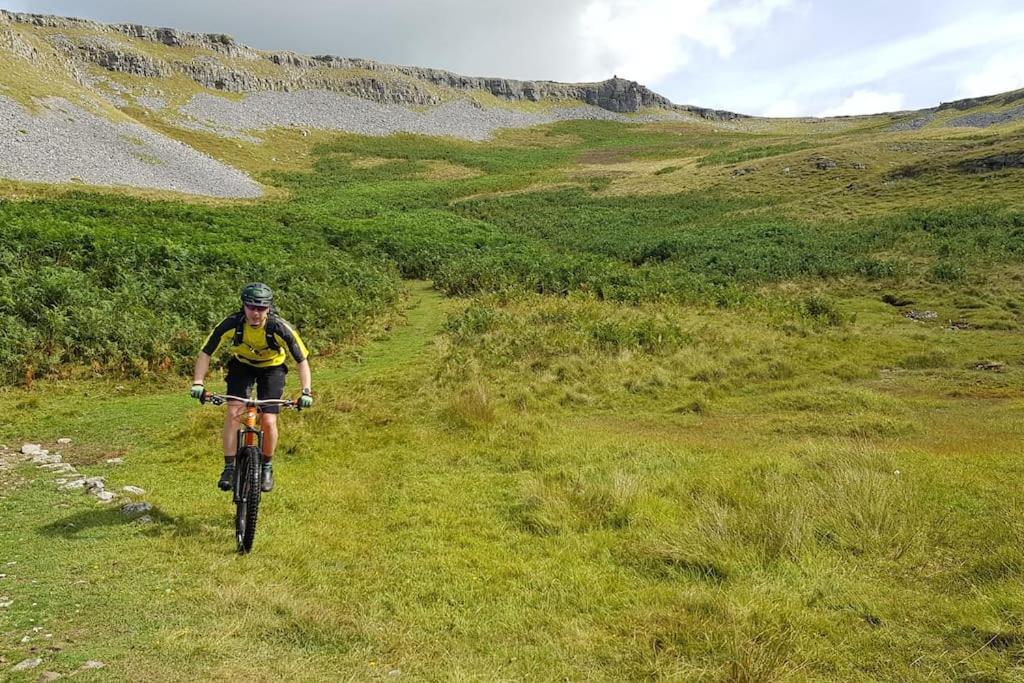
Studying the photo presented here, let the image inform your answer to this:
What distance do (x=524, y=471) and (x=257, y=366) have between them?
14.4ft

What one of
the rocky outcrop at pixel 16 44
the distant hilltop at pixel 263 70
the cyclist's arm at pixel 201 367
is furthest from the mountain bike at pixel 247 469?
the distant hilltop at pixel 263 70

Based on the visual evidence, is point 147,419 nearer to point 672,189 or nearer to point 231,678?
point 231,678

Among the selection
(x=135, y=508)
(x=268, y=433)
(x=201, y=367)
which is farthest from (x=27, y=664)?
(x=201, y=367)

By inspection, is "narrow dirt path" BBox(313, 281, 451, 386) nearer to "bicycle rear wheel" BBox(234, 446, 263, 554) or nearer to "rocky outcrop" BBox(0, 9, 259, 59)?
"bicycle rear wheel" BBox(234, 446, 263, 554)

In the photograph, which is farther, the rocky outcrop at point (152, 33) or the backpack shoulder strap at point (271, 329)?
the rocky outcrop at point (152, 33)

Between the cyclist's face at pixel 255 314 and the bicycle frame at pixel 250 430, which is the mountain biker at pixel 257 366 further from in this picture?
the bicycle frame at pixel 250 430

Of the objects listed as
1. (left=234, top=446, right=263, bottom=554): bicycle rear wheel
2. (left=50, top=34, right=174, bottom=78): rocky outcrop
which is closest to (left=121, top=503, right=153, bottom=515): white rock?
(left=234, top=446, right=263, bottom=554): bicycle rear wheel

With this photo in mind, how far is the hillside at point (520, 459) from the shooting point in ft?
16.5

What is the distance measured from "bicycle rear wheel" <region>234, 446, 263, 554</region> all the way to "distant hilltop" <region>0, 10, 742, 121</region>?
10882 centimetres

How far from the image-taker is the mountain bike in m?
6.68

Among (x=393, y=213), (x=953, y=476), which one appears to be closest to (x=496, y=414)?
(x=953, y=476)

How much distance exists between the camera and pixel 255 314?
22.5ft

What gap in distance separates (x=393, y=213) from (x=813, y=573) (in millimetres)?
47644

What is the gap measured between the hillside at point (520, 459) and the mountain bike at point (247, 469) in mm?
331
